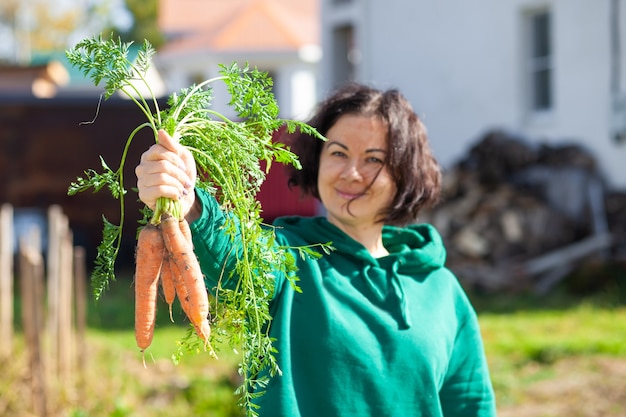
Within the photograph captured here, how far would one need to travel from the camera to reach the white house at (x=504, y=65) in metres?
11.4

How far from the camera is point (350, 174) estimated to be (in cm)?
273

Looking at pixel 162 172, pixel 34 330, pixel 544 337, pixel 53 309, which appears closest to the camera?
pixel 162 172

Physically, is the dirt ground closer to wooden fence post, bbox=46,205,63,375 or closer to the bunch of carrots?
wooden fence post, bbox=46,205,63,375

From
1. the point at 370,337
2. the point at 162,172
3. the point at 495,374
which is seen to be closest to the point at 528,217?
the point at 495,374

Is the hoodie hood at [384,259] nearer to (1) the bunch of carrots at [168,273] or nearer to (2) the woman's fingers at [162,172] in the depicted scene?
(1) the bunch of carrots at [168,273]

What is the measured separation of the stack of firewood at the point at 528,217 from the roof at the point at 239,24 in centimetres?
1450

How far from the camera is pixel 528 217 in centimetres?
1133

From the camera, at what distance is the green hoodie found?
102 inches

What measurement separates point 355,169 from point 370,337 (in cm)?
48

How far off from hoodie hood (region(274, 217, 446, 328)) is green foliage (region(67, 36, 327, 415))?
48cm

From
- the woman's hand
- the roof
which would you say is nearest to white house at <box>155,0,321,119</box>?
the roof

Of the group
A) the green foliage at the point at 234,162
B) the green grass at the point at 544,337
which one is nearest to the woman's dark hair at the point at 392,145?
the green foliage at the point at 234,162

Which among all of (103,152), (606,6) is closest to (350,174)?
(606,6)

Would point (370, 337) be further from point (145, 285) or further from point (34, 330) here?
point (34, 330)
